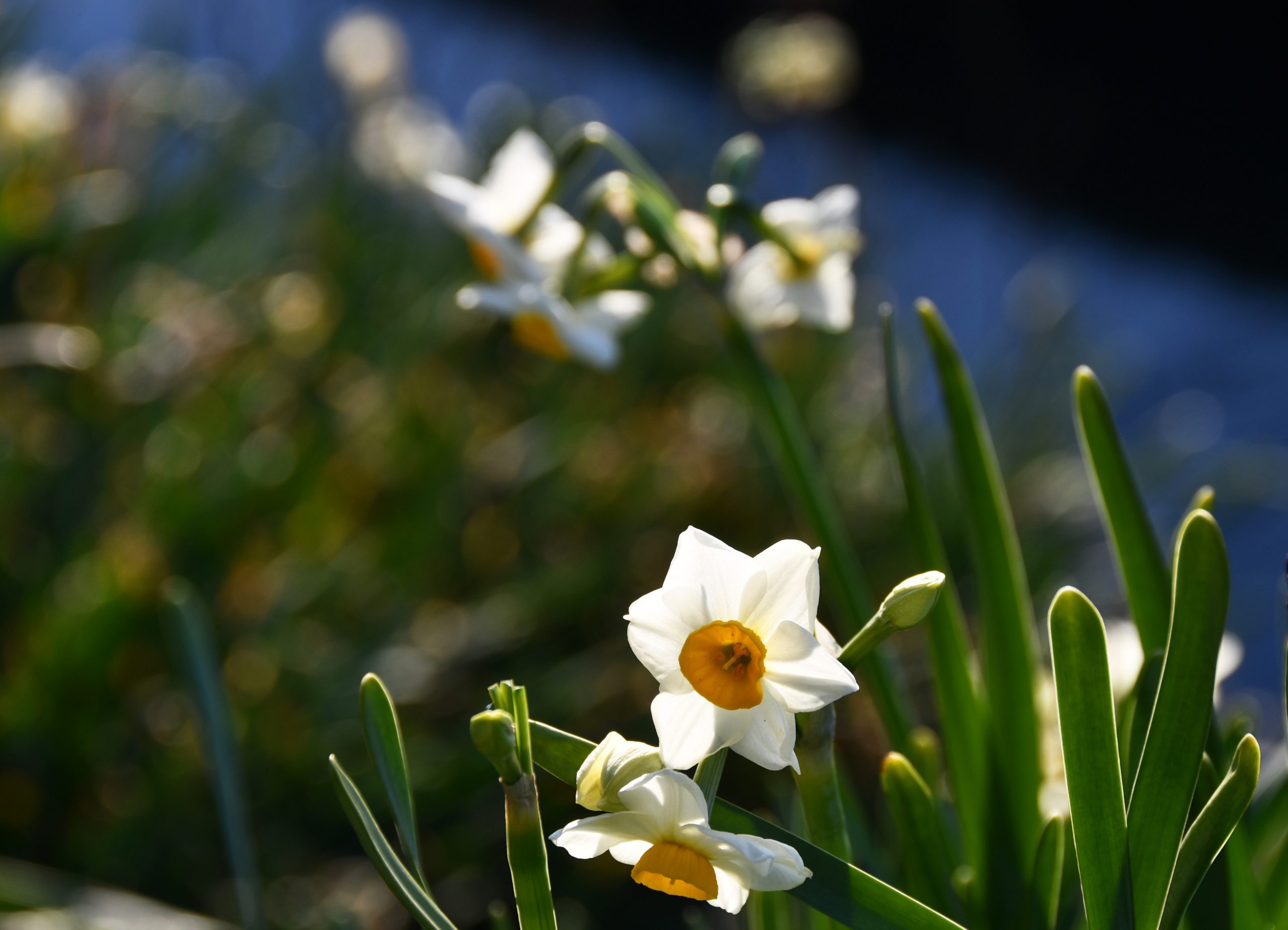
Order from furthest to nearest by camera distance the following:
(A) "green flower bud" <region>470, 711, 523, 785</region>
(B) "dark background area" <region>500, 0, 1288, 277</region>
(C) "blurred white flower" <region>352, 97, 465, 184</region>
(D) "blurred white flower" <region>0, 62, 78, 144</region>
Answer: (B) "dark background area" <region>500, 0, 1288, 277</region>
(C) "blurred white flower" <region>352, 97, 465, 184</region>
(D) "blurred white flower" <region>0, 62, 78, 144</region>
(A) "green flower bud" <region>470, 711, 523, 785</region>

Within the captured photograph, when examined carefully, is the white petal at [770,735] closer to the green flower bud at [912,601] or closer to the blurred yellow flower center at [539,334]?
the green flower bud at [912,601]

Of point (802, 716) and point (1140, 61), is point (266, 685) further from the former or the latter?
point (1140, 61)

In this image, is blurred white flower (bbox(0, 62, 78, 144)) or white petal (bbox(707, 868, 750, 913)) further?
blurred white flower (bbox(0, 62, 78, 144))

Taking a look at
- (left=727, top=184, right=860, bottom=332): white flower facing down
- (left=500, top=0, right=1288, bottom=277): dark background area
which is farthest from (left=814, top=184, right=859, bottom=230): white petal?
(left=500, top=0, right=1288, bottom=277): dark background area

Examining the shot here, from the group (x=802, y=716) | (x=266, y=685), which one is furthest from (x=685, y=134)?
(x=802, y=716)

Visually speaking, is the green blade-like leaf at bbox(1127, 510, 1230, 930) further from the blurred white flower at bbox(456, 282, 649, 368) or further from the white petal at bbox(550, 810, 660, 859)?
the blurred white flower at bbox(456, 282, 649, 368)

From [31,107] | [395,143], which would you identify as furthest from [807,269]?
[395,143]

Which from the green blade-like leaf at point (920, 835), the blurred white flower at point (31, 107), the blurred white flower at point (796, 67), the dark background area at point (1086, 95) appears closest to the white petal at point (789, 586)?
the green blade-like leaf at point (920, 835)
